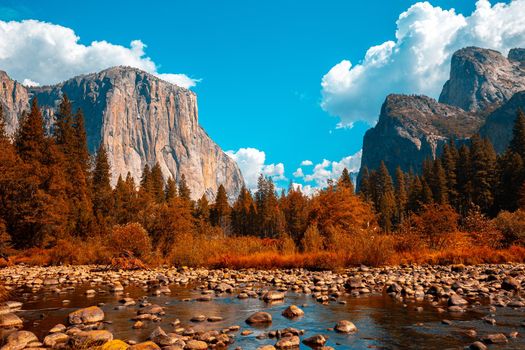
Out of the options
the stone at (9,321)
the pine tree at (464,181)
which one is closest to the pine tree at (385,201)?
the pine tree at (464,181)

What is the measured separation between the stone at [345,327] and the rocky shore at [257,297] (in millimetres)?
19

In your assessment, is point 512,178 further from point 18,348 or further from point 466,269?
point 18,348

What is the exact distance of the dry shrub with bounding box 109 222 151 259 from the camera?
21859mm

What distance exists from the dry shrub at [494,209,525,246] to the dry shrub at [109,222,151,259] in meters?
19.6

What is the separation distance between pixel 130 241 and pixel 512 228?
Answer: 810 inches

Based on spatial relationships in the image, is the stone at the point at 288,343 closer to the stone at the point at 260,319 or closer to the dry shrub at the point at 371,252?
the stone at the point at 260,319

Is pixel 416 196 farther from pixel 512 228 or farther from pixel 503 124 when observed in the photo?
pixel 503 124

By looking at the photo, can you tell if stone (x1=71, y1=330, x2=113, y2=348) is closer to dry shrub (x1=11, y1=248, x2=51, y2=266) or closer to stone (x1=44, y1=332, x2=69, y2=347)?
stone (x1=44, y1=332, x2=69, y2=347)

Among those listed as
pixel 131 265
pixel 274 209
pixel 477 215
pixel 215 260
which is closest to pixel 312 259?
pixel 215 260

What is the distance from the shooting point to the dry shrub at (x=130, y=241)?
21.9 meters

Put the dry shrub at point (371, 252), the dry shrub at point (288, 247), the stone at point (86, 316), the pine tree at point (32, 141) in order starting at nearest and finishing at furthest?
1. the stone at point (86, 316)
2. the dry shrub at point (371, 252)
3. the dry shrub at point (288, 247)
4. the pine tree at point (32, 141)

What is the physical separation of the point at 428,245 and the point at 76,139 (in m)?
45.4

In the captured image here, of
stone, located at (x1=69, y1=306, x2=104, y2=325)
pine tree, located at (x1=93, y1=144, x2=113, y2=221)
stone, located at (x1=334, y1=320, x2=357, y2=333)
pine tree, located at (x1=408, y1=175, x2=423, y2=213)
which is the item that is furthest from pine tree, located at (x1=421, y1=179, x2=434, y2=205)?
stone, located at (x1=69, y1=306, x2=104, y2=325)

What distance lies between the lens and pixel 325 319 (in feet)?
29.0
